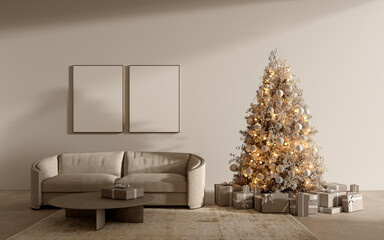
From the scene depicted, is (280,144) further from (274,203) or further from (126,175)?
(126,175)

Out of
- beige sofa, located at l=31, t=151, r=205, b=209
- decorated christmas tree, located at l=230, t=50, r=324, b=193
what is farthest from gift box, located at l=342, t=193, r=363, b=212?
beige sofa, located at l=31, t=151, r=205, b=209

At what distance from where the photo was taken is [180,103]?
7699mm

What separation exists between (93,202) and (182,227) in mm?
1059

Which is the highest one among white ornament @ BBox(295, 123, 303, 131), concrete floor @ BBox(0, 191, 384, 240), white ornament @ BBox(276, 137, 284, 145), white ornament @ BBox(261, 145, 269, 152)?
white ornament @ BBox(295, 123, 303, 131)

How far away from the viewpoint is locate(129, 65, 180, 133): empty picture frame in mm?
7645

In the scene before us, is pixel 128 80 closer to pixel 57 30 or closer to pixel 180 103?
pixel 180 103

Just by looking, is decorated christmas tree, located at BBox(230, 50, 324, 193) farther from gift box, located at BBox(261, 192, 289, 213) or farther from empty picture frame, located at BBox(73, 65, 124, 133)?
empty picture frame, located at BBox(73, 65, 124, 133)

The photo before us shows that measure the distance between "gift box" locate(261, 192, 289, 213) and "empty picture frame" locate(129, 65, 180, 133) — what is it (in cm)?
252

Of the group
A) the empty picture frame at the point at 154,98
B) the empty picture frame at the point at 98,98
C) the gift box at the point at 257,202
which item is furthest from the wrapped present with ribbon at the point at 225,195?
the empty picture frame at the point at 98,98

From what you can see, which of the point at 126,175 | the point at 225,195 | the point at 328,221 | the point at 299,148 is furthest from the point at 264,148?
the point at 126,175

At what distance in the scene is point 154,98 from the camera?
765 centimetres

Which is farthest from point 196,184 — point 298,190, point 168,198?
point 298,190

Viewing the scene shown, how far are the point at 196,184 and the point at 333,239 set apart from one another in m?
2.13

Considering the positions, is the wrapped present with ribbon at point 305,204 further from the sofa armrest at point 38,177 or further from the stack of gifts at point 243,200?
the sofa armrest at point 38,177
